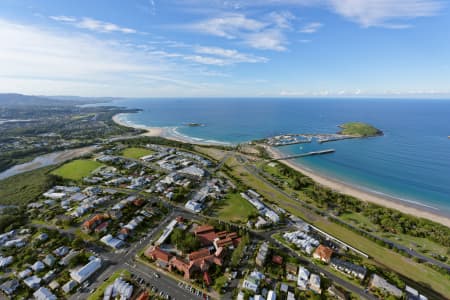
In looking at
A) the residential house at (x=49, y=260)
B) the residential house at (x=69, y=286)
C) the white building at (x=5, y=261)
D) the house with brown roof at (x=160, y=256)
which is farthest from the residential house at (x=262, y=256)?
the white building at (x=5, y=261)

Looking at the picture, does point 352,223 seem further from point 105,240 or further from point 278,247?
point 105,240

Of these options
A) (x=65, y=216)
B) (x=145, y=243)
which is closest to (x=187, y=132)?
(x=65, y=216)

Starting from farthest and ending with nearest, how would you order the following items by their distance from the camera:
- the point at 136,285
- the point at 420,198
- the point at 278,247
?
the point at 420,198 → the point at 278,247 → the point at 136,285

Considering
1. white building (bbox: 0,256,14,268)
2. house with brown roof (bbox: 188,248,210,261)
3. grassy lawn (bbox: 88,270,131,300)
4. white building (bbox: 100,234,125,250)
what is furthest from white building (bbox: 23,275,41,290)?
house with brown roof (bbox: 188,248,210,261)

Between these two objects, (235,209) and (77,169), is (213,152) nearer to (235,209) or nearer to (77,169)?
(235,209)

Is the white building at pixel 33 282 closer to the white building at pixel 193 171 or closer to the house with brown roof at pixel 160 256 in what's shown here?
the house with brown roof at pixel 160 256

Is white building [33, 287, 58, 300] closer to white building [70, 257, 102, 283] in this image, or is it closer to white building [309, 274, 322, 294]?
white building [70, 257, 102, 283]

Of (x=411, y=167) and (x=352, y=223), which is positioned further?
(x=411, y=167)
